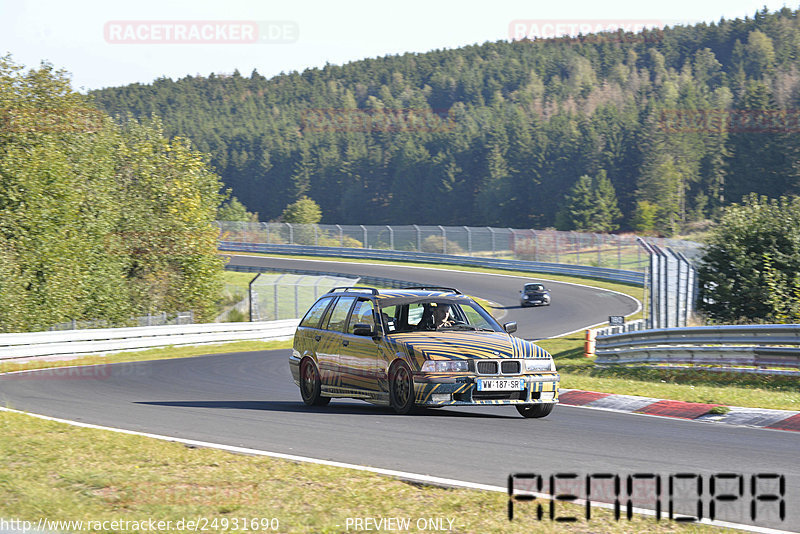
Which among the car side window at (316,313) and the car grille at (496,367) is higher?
the car side window at (316,313)

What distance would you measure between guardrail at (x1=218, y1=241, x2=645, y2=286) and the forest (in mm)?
29194

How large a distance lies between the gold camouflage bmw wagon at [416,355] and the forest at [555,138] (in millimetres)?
90201

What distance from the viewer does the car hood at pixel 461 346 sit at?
11.0 metres

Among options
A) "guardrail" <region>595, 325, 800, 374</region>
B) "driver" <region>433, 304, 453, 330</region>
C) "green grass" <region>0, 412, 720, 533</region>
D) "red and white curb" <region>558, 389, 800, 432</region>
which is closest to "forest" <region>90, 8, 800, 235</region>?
"guardrail" <region>595, 325, 800, 374</region>

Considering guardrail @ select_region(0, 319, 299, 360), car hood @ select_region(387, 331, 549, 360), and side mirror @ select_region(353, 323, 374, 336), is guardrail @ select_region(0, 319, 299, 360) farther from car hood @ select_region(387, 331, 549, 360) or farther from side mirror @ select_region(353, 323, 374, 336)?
car hood @ select_region(387, 331, 549, 360)

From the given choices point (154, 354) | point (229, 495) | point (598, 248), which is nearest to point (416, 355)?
point (229, 495)

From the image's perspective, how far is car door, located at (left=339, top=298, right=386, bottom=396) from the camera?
12.0 metres

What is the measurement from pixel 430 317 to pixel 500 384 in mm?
1701

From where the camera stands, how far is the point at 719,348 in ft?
60.0

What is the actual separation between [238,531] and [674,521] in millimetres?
2746

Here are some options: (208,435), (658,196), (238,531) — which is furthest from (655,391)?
(658,196)

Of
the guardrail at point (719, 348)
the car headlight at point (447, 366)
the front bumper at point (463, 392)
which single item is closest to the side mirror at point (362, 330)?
the front bumper at point (463, 392)

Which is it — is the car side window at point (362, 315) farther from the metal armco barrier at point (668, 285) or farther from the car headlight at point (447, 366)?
the metal armco barrier at point (668, 285)

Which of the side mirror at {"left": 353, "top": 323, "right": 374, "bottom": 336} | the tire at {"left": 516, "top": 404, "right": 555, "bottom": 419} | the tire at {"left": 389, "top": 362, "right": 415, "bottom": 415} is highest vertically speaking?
the side mirror at {"left": 353, "top": 323, "right": 374, "bottom": 336}
